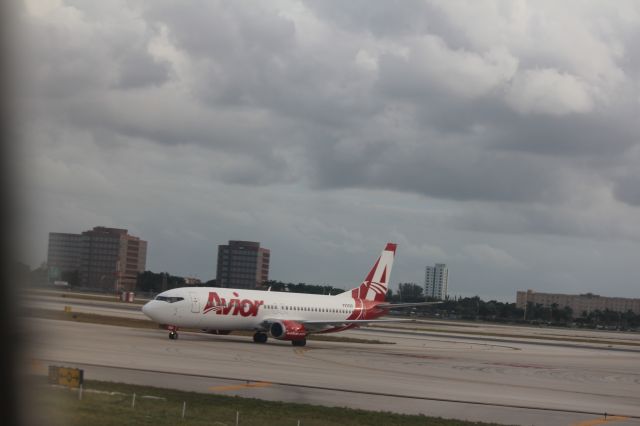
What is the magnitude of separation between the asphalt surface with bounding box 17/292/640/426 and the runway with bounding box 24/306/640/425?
0.07m

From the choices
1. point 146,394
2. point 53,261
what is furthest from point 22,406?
point 146,394

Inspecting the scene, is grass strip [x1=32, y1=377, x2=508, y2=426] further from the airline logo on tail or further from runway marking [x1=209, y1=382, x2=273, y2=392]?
the airline logo on tail

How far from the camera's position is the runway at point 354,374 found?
36.0 meters

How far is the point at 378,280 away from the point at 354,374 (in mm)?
34598

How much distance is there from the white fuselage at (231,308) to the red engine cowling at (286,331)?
1.29 metres

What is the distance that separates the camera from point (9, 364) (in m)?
27.3

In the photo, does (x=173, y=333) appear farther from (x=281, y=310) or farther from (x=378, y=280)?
(x=378, y=280)

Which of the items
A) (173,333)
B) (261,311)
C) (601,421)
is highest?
(261,311)

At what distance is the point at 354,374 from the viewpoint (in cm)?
4647

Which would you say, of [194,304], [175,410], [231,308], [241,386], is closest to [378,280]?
[231,308]

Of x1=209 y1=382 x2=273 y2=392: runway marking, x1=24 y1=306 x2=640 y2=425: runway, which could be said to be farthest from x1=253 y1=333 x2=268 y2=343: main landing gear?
x1=209 y1=382 x2=273 y2=392: runway marking

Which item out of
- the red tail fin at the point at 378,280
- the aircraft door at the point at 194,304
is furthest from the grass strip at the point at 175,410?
the red tail fin at the point at 378,280

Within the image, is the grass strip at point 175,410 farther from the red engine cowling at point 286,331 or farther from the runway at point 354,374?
the red engine cowling at point 286,331

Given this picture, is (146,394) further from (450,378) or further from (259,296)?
(259,296)
